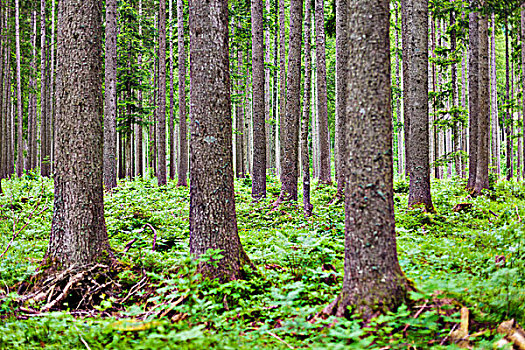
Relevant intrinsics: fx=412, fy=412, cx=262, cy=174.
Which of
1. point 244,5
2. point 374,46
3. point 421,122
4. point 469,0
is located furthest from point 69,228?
point 244,5

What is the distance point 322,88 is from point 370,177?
12586 millimetres

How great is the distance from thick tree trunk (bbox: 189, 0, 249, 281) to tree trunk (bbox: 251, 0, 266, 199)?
728 centimetres

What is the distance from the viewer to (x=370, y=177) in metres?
4.18

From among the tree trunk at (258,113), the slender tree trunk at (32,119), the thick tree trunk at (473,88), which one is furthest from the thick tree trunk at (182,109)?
the slender tree trunk at (32,119)

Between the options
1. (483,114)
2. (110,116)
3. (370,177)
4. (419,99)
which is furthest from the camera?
(110,116)

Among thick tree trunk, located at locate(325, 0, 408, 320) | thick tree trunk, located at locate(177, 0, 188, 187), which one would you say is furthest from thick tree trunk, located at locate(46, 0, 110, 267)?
thick tree trunk, located at locate(177, 0, 188, 187)

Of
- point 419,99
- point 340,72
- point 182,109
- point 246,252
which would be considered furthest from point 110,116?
point 419,99

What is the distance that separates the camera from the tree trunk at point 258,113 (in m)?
12.9

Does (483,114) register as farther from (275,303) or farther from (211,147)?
(275,303)

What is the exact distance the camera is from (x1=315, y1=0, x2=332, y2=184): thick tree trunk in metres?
14.6

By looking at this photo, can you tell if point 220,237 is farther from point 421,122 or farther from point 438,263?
point 421,122

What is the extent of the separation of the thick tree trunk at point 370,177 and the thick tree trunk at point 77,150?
3844 mm

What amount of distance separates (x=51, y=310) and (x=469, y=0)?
14.3 metres

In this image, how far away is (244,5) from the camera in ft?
70.4
